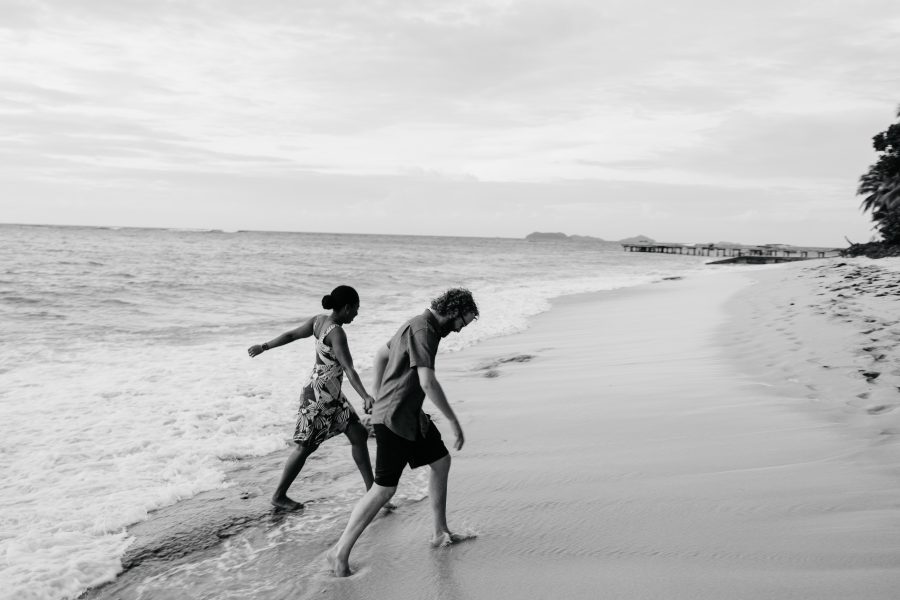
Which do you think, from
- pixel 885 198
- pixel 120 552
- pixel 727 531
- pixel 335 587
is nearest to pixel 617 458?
pixel 727 531

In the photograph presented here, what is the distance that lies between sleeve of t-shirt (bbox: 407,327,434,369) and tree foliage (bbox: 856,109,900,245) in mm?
45511

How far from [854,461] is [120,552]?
4.98m

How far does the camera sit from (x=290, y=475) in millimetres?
4609

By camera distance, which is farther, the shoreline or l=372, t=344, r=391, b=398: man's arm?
the shoreline

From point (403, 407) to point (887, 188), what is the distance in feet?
173

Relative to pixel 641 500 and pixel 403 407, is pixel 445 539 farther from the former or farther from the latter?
pixel 641 500

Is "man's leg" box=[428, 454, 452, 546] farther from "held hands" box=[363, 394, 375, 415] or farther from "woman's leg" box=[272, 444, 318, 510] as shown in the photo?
"woman's leg" box=[272, 444, 318, 510]

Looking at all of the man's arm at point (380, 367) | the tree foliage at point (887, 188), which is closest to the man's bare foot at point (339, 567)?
the man's arm at point (380, 367)

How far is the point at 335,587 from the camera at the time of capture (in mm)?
3490

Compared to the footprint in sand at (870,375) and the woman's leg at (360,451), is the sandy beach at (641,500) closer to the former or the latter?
the footprint in sand at (870,375)

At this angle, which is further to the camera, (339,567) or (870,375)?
(870,375)

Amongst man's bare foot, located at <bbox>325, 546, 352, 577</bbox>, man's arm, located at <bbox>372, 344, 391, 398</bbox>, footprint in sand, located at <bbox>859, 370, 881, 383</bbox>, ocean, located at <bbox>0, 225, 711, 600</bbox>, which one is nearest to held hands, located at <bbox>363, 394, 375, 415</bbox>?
man's arm, located at <bbox>372, 344, 391, 398</bbox>

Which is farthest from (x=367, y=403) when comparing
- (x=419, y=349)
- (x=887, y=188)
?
(x=887, y=188)

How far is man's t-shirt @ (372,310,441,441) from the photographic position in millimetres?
3529
